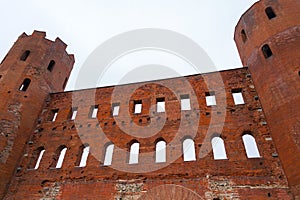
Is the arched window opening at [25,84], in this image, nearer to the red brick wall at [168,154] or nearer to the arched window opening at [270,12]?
the red brick wall at [168,154]

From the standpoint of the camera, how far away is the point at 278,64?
34.0 feet

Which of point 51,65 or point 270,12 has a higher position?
point 270,12

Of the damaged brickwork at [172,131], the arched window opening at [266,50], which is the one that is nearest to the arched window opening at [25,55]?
the damaged brickwork at [172,131]

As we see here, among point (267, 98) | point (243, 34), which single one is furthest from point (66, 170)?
point (243, 34)

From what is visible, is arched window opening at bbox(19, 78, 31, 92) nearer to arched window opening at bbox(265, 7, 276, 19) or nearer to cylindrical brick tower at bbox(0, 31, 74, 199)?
cylindrical brick tower at bbox(0, 31, 74, 199)

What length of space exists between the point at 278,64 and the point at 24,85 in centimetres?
1341

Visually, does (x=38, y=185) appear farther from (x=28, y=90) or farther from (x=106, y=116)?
(x=28, y=90)

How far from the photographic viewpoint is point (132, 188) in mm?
9656

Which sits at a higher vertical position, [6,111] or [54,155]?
[6,111]

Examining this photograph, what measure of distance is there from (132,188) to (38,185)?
4.37 meters

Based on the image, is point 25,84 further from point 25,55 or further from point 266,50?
point 266,50

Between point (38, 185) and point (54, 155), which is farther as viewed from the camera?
point (54, 155)

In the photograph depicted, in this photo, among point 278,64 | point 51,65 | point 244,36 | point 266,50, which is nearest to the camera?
point 278,64

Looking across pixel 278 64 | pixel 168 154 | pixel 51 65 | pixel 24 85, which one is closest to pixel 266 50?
pixel 278 64
